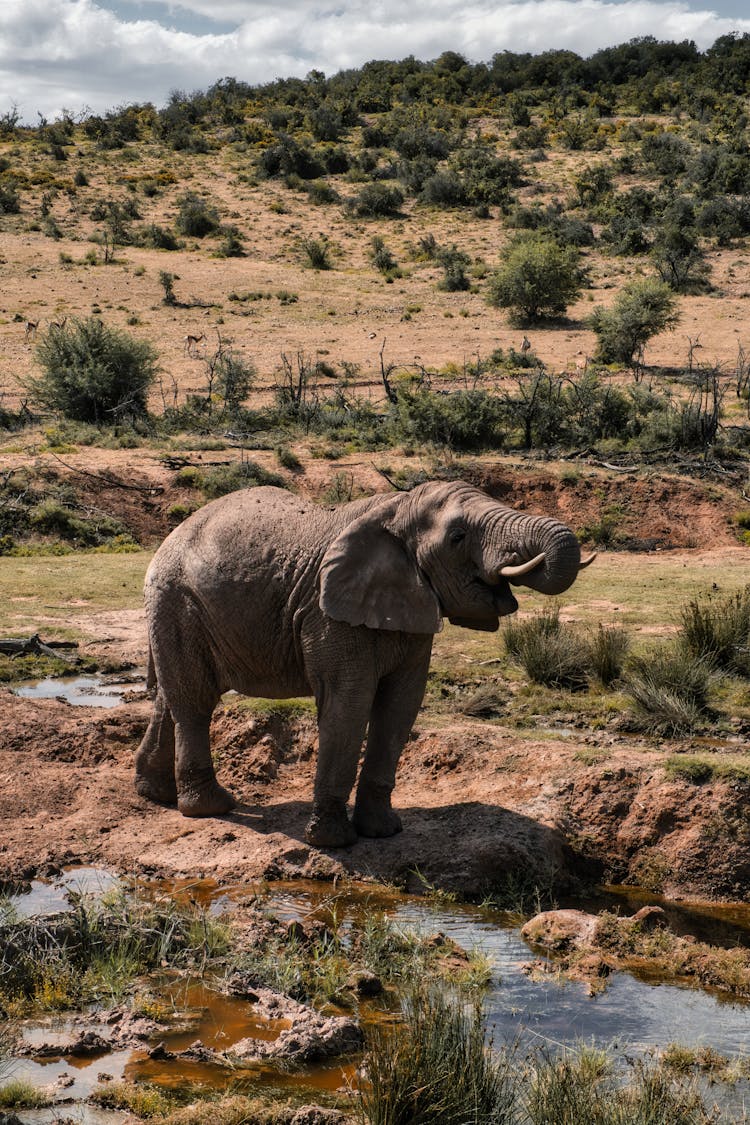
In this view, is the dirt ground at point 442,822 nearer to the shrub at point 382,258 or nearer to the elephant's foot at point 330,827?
the elephant's foot at point 330,827

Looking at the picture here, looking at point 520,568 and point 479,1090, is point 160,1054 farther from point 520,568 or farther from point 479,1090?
point 520,568

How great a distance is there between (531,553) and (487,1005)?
2.56 metres

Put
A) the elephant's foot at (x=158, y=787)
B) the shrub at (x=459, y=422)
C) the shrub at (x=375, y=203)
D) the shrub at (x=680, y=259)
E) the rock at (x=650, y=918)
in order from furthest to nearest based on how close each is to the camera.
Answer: the shrub at (x=375, y=203) < the shrub at (x=680, y=259) < the shrub at (x=459, y=422) < the elephant's foot at (x=158, y=787) < the rock at (x=650, y=918)

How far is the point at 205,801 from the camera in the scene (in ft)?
31.7

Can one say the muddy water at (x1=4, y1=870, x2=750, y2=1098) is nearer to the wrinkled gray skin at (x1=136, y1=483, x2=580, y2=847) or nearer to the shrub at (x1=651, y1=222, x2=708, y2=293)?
the wrinkled gray skin at (x1=136, y1=483, x2=580, y2=847)

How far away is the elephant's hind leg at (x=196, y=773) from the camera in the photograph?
952cm

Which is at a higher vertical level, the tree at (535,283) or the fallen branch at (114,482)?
the tree at (535,283)

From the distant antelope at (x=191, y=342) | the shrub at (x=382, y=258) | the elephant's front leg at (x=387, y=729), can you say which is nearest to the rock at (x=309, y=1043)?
the elephant's front leg at (x=387, y=729)

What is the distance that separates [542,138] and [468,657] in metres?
62.7

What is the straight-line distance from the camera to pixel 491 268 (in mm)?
51438

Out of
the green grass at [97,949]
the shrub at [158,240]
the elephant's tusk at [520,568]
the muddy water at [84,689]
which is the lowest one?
the muddy water at [84,689]

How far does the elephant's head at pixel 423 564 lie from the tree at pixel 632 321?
30.8 m

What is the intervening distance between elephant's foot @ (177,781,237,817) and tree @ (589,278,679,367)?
3044 cm


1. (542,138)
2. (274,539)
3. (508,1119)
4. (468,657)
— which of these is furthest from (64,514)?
(542,138)
